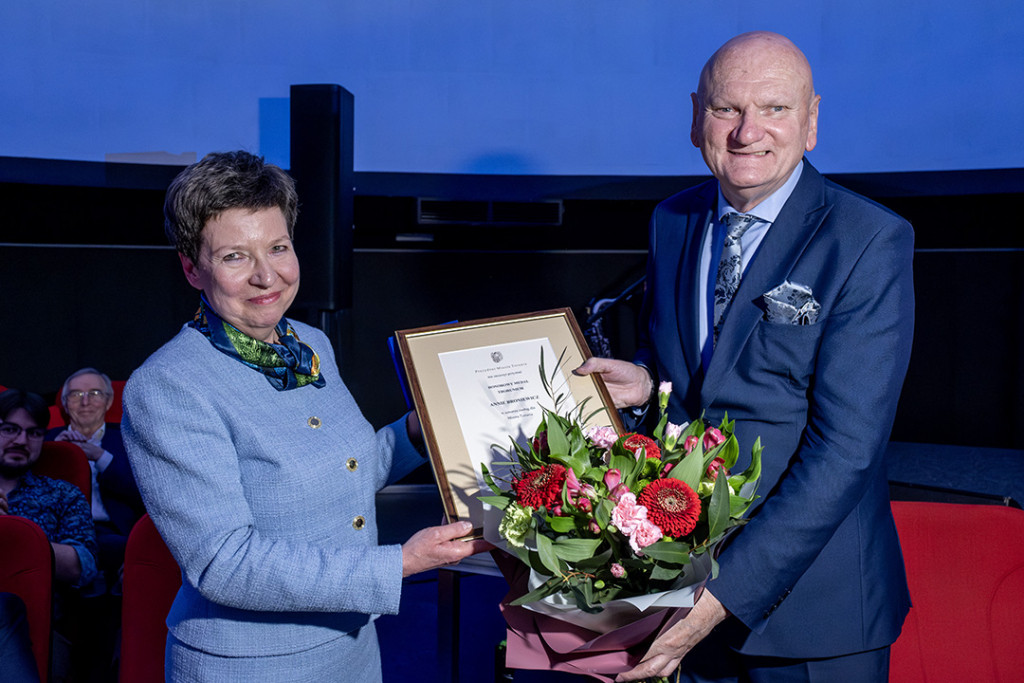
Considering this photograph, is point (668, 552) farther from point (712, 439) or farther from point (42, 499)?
point (42, 499)

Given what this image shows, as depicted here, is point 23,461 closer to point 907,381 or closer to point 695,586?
point 695,586

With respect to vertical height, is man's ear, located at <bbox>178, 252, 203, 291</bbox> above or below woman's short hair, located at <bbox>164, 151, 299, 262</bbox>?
below

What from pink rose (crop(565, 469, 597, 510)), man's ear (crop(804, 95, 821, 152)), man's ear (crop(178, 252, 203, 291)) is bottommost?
pink rose (crop(565, 469, 597, 510))

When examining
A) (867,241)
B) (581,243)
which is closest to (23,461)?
(867,241)

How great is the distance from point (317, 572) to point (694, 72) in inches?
200

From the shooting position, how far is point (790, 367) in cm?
140

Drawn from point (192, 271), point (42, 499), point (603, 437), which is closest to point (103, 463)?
point (42, 499)

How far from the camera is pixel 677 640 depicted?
1.27 metres

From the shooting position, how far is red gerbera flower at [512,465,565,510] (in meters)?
1.07

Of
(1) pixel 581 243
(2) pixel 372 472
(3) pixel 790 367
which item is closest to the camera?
(3) pixel 790 367

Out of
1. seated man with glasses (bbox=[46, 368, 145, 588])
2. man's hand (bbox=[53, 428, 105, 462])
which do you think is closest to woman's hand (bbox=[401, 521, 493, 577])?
seated man with glasses (bbox=[46, 368, 145, 588])

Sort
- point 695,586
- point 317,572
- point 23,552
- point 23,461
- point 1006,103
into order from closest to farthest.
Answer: point 695,586
point 317,572
point 23,552
point 23,461
point 1006,103

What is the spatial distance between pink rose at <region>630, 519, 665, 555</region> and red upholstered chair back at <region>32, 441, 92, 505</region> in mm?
2716

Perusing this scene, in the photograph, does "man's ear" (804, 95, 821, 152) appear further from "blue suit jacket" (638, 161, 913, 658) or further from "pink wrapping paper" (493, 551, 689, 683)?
"pink wrapping paper" (493, 551, 689, 683)
